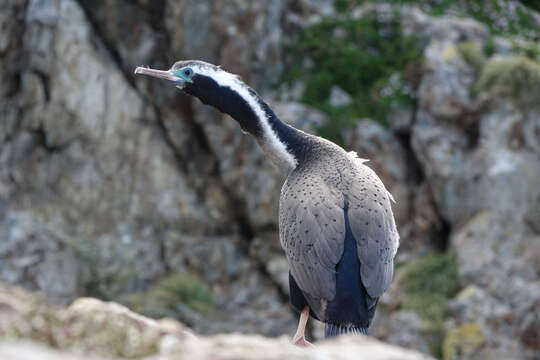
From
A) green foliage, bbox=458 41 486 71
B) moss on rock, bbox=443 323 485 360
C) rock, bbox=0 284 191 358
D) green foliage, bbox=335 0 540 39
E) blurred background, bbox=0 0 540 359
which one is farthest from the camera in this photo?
green foliage, bbox=335 0 540 39

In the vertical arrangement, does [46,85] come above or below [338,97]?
below

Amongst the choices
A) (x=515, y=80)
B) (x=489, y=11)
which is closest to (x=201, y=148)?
(x=515, y=80)

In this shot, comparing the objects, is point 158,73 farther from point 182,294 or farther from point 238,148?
point 238,148

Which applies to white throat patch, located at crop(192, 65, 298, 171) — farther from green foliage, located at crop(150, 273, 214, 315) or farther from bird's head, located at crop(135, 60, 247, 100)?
green foliage, located at crop(150, 273, 214, 315)

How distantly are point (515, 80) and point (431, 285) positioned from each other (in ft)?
13.8

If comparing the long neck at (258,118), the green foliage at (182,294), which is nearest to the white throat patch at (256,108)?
the long neck at (258,118)

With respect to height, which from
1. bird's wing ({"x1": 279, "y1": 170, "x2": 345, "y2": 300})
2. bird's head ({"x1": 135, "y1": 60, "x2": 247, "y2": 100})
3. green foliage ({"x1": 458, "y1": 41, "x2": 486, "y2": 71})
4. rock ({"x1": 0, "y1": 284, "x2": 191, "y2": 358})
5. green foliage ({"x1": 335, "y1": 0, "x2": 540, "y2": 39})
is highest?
green foliage ({"x1": 335, "y1": 0, "x2": 540, "y2": 39})

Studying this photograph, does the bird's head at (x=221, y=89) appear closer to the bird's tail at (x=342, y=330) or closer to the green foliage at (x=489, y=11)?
the bird's tail at (x=342, y=330)

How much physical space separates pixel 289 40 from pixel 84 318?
45.2 ft

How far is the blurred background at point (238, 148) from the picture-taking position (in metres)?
13.8

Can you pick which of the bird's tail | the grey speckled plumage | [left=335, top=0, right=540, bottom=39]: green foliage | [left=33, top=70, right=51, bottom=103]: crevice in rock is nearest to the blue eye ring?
the grey speckled plumage

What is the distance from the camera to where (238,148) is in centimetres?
1550

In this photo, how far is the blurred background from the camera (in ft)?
45.2

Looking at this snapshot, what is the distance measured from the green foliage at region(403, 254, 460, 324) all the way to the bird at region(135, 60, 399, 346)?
6.92 m
